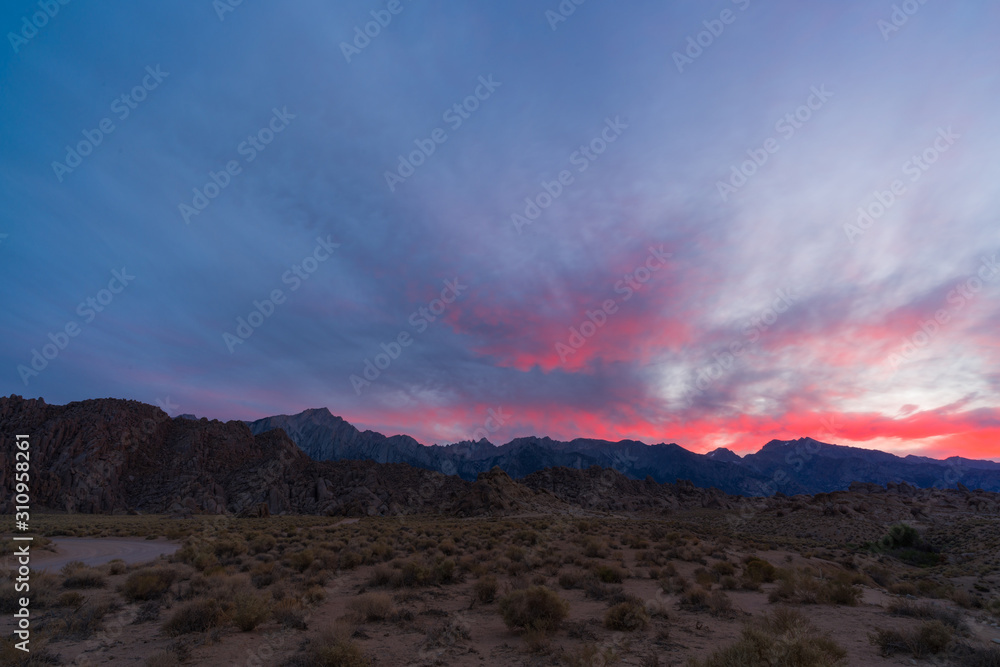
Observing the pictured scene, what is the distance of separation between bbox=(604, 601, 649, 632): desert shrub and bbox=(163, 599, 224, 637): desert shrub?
32.7ft

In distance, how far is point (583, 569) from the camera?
57.8 feet

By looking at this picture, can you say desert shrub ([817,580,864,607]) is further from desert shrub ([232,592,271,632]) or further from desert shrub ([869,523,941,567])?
desert shrub ([869,523,941,567])

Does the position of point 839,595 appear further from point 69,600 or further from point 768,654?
point 69,600

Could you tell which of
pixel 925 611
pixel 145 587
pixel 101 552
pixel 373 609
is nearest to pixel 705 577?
pixel 925 611

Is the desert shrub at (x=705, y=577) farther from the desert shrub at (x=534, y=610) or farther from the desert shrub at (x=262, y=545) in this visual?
the desert shrub at (x=262, y=545)

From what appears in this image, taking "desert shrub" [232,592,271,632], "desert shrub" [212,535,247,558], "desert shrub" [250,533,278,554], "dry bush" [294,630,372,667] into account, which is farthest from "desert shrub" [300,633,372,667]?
"desert shrub" [250,533,278,554]

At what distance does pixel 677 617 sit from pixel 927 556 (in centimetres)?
3586

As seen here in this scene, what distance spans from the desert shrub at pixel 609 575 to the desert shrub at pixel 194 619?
12644mm

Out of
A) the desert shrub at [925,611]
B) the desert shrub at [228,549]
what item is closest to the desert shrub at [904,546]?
the desert shrub at [925,611]

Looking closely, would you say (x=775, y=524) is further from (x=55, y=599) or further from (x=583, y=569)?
(x=55, y=599)

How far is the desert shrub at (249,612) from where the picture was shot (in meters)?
10.2

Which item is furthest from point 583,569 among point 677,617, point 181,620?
point 181,620

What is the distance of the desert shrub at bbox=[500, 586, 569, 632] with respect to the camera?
34.2ft

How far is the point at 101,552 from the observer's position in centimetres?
2475
